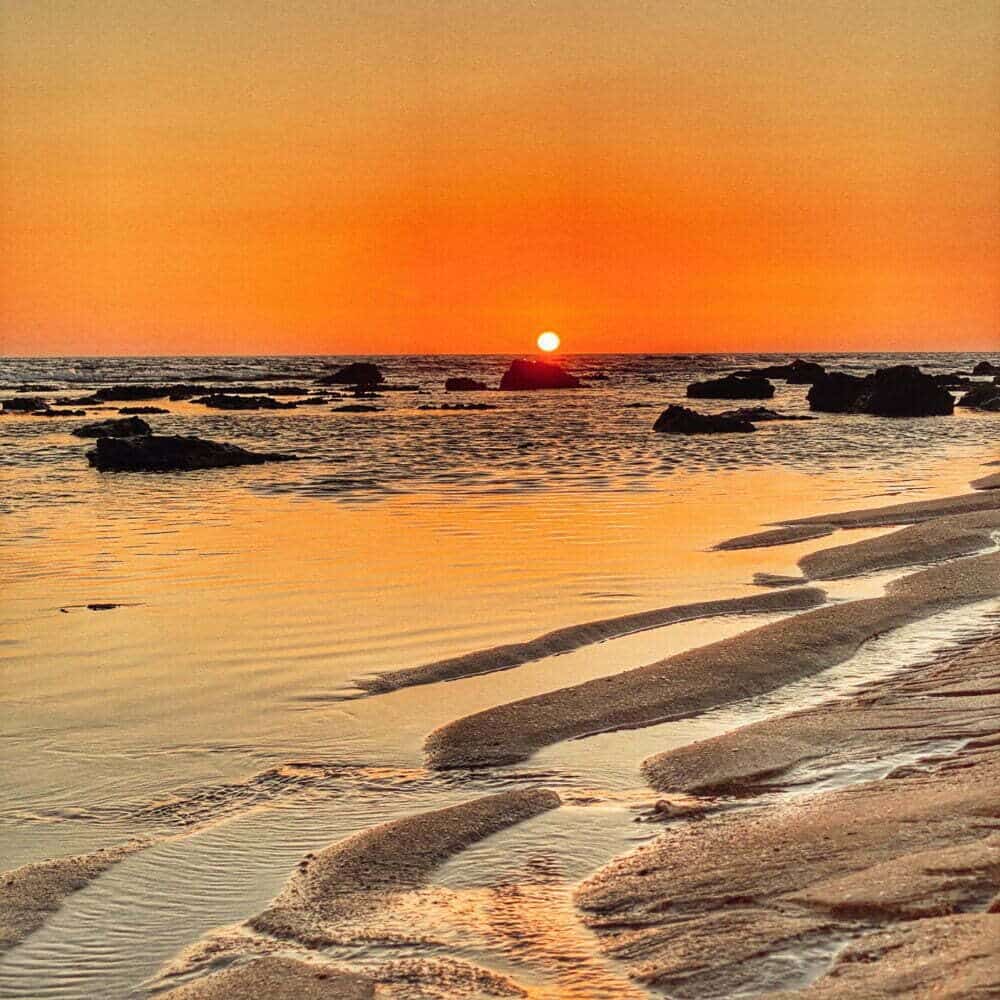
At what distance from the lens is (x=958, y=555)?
1338 cm

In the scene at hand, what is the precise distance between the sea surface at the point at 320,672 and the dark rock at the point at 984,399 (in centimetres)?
3402

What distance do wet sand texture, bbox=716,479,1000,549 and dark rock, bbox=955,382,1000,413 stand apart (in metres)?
38.4

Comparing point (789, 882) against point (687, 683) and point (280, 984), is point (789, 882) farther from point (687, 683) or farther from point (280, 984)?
point (687, 683)

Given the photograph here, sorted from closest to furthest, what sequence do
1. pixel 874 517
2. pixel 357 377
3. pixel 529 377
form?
pixel 874 517
pixel 529 377
pixel 357 377

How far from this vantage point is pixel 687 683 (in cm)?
816

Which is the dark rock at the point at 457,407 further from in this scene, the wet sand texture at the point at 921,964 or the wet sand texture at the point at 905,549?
the wet sand texture at the point at 921,964

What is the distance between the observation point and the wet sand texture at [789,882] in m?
4.19

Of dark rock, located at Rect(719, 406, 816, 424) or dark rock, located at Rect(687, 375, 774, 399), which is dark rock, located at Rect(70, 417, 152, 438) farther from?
dark rock, located at Rect(687, 375, 774, 399)

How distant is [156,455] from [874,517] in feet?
55.2

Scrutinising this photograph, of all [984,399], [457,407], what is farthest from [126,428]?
[984,399]

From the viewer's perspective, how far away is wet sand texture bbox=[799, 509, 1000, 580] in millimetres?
12773

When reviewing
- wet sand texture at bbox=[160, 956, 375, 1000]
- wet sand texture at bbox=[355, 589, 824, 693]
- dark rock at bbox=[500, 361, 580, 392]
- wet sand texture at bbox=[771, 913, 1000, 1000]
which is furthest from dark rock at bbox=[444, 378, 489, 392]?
wet sand texture at bbox=[771, 913, 1000, 1000]

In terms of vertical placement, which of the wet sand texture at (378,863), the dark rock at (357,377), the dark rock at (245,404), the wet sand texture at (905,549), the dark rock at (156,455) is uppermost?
the dark rock at (357,377)

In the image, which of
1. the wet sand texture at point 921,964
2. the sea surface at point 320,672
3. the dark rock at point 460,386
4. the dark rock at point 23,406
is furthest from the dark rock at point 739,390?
the wet sand texture at point 921,964
